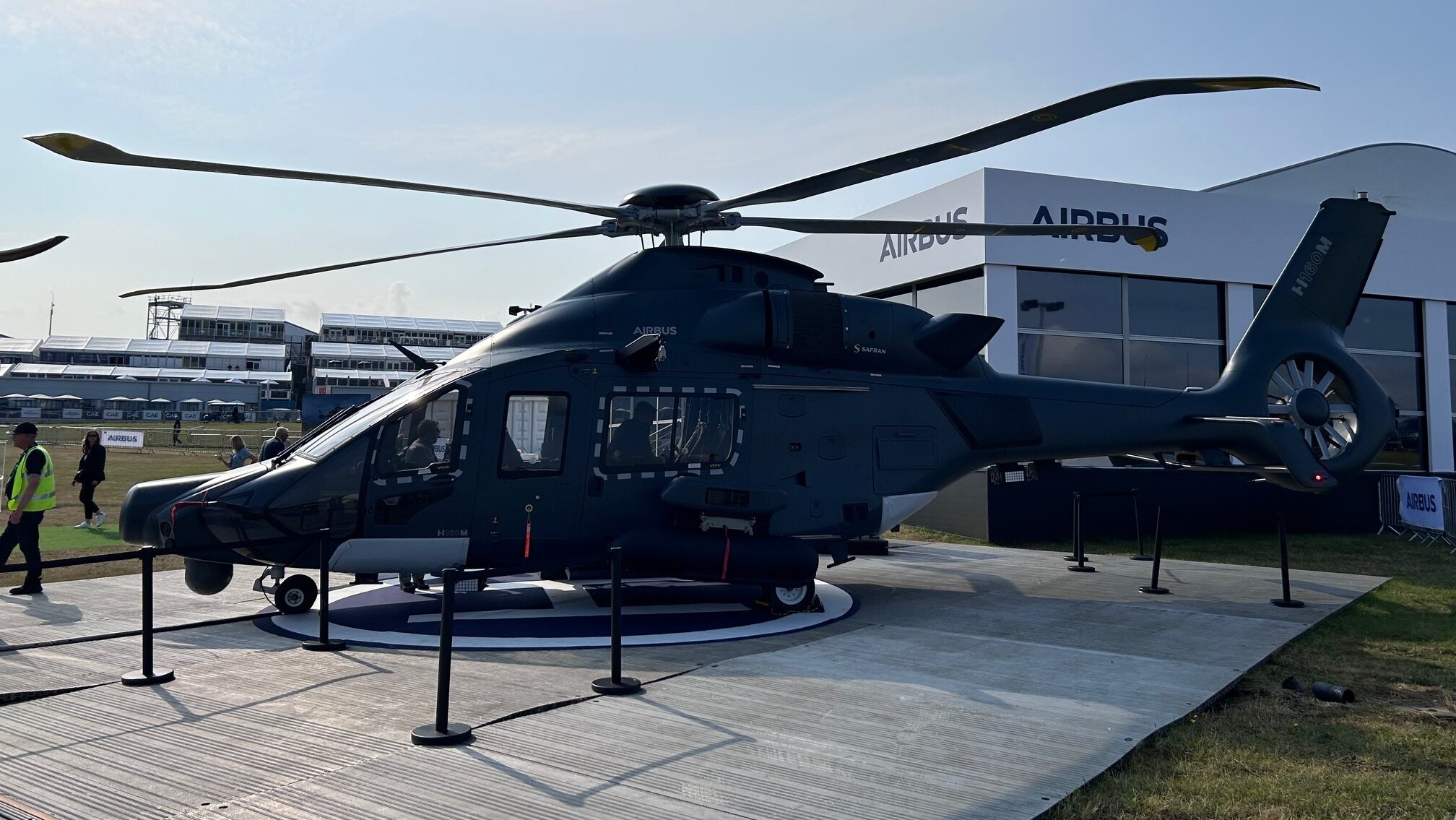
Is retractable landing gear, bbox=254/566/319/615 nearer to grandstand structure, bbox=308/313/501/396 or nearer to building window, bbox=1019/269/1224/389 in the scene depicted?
building window, bbox=1019/269/1224/389

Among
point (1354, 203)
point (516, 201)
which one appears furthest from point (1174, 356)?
point (516, 201)

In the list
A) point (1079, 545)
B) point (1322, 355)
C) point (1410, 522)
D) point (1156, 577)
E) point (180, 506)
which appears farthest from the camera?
point (1410, 522)

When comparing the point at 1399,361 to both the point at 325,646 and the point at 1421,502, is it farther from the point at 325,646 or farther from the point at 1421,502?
the point at 325,646

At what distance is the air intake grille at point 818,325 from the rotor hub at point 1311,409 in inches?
234

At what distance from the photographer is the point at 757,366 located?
31.0 feet

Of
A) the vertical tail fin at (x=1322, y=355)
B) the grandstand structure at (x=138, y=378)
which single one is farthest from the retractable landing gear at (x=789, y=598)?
the grandstand structure at (x=138, y=378)

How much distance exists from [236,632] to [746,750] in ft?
17.3

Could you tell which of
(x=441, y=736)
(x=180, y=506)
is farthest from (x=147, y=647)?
(x=441, y=736)

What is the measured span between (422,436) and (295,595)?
1.97 m

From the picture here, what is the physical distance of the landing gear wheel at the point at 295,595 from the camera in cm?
871

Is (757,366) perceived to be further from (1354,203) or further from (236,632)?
(1354,203)

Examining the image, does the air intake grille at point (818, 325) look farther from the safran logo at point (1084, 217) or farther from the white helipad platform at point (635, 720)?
the safran logo at point (1084, 217)

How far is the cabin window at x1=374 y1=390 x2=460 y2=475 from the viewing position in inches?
330

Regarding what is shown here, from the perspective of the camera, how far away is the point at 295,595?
8.77 m
